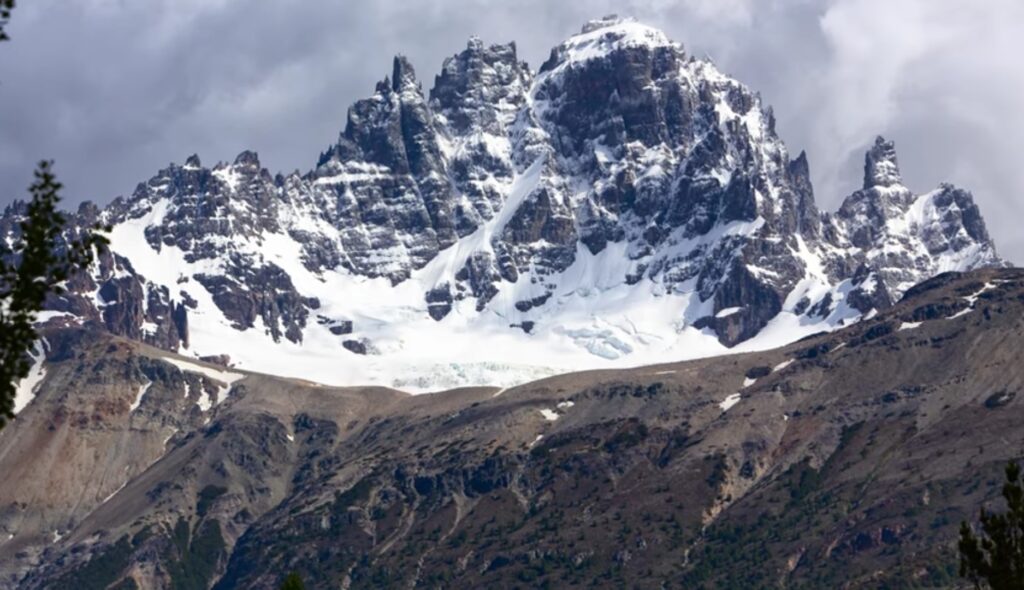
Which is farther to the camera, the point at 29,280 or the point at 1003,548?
the point at 1003,548

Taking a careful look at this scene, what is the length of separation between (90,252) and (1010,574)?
4758cm

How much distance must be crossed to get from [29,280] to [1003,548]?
162 feet

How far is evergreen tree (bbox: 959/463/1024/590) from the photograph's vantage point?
320 feet

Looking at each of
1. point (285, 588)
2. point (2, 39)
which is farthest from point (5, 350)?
point (285, 588)

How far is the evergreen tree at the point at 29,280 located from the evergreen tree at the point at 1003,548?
46.0 meters

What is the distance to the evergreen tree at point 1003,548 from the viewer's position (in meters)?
97.6

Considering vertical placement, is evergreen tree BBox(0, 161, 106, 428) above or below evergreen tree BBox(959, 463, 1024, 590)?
above

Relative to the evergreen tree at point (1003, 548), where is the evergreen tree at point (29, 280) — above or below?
above

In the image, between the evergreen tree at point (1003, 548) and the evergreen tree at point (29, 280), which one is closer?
the evergreen tree at point (29, 280)

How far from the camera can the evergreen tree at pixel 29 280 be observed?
7438 centimetres

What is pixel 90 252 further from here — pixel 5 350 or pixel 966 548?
pixel 966 548

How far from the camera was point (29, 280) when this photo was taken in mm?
75000

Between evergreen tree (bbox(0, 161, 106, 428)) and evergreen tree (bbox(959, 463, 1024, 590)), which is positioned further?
evergreen tree (bbox(959, 463, 1024, 590))

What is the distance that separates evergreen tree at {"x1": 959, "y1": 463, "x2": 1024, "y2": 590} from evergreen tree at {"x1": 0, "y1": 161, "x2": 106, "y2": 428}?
46036mm
